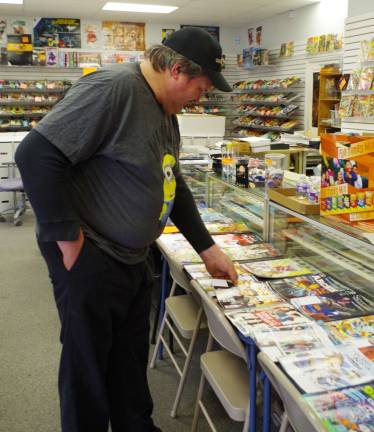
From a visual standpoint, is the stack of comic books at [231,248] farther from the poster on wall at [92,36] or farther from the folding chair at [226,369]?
the poster on wall at [92,36]

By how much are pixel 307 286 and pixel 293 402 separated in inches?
36.6

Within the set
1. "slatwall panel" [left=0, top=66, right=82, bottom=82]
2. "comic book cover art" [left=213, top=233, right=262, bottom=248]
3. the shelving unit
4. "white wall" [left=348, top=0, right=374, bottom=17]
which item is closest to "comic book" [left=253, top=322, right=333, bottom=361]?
"comic book cover art" [left=213, top=233, right=262, bottom=248]

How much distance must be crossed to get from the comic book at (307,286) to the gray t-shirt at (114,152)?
2.62ft

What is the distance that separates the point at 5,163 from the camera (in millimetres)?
7113

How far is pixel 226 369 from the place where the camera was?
6.81ft

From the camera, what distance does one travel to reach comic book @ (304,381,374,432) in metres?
1.27

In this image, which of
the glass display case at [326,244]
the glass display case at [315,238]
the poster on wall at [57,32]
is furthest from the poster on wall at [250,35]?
the glass display case at [326,244]

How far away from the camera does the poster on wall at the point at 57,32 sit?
10094mm

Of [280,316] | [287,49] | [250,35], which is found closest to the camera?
[280,316]

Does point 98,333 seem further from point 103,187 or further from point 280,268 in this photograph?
point 280,268

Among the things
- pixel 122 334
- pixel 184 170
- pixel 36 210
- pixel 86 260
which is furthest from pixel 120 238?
pixel 184 170

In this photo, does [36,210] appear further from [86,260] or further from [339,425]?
[339,425]

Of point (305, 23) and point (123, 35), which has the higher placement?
point (123, 35)

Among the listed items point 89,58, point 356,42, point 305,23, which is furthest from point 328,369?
point 89,58
